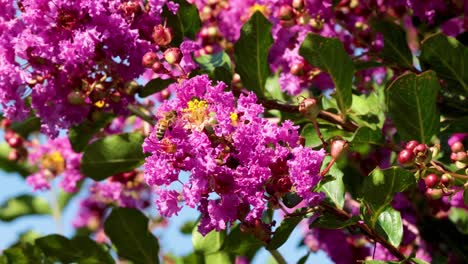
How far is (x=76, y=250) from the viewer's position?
194cm

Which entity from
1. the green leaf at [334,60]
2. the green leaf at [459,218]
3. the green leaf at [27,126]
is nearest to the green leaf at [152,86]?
the green leaf at [334,60]

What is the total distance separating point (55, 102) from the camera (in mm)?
1768

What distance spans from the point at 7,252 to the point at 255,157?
866 mm

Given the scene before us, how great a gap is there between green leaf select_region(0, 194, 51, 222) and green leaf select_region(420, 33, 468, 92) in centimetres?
219

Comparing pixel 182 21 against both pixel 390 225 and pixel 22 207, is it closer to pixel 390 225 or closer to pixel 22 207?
pixel 390 225

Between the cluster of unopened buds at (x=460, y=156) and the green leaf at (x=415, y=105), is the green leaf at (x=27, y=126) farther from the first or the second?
the cluster of unopened buds at (x=460, y=156)

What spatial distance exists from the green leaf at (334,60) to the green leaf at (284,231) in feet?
1.41

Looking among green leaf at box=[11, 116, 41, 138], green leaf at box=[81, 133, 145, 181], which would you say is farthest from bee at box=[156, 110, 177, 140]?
green leaf at box=[11, 116, 41, 138]

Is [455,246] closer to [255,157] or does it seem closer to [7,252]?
[255,157]

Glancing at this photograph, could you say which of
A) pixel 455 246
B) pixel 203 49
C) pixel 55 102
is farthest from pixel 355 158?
pixel 55 102

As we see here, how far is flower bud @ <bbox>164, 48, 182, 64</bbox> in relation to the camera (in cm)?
155

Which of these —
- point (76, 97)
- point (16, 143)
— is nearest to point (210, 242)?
point (76, 97)

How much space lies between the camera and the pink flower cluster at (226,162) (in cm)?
134

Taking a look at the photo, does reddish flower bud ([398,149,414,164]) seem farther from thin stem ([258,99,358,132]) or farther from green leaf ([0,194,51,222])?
green leaf ([0,194,51,222])
